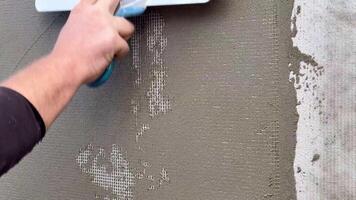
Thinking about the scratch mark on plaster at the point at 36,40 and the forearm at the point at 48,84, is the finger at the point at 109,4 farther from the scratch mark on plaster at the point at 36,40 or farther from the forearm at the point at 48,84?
the scratch mark on plaster at the point at 36,40

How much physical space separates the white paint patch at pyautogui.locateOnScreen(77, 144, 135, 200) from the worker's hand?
0.89 ft

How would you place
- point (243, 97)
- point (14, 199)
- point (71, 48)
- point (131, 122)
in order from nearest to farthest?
point (71, 48), point (243, 97), point (131, 122), point (14, 199)

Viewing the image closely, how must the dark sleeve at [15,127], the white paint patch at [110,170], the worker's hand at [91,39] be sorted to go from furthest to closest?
1. the white paint patch at [110,170]
2. the worker's hand at [91,39]
3. the dark sleeve at [15,127]

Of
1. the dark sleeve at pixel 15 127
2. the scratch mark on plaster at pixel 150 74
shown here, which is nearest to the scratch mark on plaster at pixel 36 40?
the scratch mark on plaster at pixel 150 74

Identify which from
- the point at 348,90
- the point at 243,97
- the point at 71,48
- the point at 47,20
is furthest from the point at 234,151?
the point at 47,20

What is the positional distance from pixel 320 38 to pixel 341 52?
4 cm

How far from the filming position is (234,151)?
863 millimetres

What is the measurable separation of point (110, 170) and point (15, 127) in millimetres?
413

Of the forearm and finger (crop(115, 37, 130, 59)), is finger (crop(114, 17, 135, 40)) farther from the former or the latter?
the forearm

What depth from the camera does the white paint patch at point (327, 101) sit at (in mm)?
770

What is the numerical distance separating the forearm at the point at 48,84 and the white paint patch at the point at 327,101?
39 centimetres

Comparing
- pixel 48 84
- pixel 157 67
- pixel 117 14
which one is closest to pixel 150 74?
pixel 157 67

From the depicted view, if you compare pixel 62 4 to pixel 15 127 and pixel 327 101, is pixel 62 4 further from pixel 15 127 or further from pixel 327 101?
pixel 327 101

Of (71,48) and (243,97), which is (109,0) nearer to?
(71,48)
